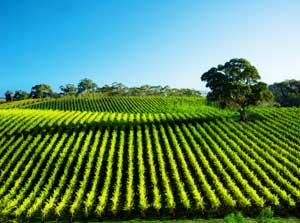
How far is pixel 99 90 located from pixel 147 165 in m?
122

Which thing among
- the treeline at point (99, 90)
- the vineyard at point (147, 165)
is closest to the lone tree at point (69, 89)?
the treeline at point (99, 90)

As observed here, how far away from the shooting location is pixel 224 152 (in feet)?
102

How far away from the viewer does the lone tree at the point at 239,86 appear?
41750 mm

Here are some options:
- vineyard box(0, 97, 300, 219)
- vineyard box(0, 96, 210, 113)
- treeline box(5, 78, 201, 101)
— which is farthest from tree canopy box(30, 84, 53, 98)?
vineyard box(0, 97, 300, 219)

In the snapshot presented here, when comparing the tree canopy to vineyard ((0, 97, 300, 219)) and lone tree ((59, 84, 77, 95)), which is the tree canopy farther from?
vineyard ((0, 97, 300, 219))

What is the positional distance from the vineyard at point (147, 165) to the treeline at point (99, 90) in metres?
92.7

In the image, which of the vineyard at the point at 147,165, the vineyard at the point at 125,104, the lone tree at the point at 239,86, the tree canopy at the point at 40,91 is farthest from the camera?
the tree canopy at the point at 40,91

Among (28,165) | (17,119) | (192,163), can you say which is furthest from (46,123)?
(192,163)

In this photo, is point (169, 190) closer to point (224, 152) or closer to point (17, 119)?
point (224, 152)

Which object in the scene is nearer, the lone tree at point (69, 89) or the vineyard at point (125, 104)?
the vineyard at point (125, 104)

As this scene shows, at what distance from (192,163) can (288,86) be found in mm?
91964

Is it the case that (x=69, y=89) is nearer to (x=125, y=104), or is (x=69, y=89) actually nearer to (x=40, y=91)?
(x=40, y=91)

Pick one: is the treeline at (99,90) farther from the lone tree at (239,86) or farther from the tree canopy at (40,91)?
the lone tree at (239,86)

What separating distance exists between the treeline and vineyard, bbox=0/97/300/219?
92.7 meters
